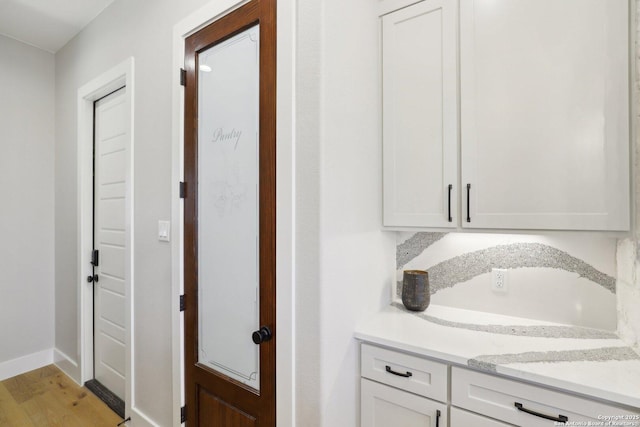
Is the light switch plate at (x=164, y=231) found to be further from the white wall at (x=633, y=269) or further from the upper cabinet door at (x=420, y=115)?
the white wall at (x=633, y=269)

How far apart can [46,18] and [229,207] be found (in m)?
2.50

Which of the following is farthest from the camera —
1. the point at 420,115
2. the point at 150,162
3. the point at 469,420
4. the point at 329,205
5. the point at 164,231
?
the point at 150,162

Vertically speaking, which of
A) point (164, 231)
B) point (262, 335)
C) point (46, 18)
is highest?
point (46, 18)

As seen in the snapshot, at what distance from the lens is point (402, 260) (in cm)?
188

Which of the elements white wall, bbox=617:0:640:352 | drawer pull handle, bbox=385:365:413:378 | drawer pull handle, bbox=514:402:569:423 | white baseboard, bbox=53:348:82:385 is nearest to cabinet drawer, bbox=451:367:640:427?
drawer pull handle, bbox=514:402:569:423

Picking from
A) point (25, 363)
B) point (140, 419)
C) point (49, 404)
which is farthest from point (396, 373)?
point (25, 363)

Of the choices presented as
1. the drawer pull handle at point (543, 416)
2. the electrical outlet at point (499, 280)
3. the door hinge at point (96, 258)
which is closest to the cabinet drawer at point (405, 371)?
the drawer pull handle at point (543, 416)

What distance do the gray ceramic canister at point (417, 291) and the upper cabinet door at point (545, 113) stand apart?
1.24 ft

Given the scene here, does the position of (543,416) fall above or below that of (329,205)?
below

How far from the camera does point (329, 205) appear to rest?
50.5 inches

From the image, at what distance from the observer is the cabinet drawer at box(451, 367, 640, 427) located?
3.24 ft

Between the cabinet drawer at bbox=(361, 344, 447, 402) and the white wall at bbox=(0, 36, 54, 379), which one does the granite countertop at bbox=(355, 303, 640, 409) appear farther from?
the white wall at bbox=(0, 36, 54, 379)

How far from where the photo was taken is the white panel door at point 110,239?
245 cm

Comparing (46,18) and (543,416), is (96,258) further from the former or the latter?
(543,416)
